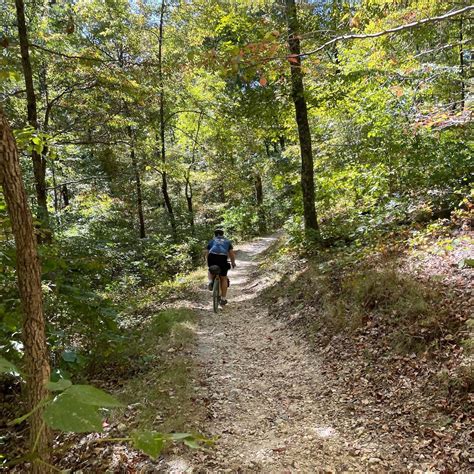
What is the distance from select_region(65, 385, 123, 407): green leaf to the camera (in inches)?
32.2

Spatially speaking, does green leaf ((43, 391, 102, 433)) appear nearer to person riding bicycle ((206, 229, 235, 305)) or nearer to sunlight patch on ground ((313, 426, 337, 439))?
sunlight patch on ground ((313, 426, 337, 439))

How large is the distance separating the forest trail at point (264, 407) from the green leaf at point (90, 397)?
10.2 feet

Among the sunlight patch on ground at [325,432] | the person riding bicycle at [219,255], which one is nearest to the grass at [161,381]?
the sunlight patch on ground at [325,432]

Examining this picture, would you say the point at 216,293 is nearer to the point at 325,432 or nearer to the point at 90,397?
the point at 325,432

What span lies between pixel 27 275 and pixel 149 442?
2.73ft

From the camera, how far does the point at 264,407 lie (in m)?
4.59

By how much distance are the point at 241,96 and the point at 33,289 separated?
958 centimetres

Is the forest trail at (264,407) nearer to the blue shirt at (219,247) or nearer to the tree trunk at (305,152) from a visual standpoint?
the blue shirt at (219,247)

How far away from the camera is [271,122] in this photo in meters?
10.6

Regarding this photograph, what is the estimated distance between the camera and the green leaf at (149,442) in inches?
33.5

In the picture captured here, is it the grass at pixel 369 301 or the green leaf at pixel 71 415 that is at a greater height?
the green leaf at pixel 71 415

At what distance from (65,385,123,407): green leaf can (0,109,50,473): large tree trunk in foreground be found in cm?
59

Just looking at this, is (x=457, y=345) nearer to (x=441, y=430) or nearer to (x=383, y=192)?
(x=441, y=430)

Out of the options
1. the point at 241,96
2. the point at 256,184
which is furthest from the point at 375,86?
the point at 256,184
